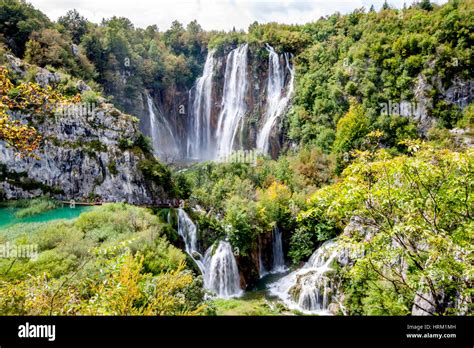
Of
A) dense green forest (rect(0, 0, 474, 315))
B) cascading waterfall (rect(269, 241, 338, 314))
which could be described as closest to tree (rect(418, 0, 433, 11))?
dense green forest (rect(0, 0, 474, 315))

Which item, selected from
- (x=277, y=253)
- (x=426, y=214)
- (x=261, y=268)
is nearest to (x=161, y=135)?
(x=277, y=253)

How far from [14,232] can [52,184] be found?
6.92 metres

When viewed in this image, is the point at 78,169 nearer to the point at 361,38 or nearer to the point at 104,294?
the point at 104,294

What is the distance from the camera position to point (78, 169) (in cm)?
1750

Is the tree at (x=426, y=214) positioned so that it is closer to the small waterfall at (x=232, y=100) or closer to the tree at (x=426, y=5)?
the small waterfall at (x=232, y=100)

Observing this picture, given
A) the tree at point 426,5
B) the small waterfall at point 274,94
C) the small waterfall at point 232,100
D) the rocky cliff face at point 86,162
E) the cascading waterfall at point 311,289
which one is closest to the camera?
the cascading waterfall at point 311,289

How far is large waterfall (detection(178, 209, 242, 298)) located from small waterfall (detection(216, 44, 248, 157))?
61.0 feet

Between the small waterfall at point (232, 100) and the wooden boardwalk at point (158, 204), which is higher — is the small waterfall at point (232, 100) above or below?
above

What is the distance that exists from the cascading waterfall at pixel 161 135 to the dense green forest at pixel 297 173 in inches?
112

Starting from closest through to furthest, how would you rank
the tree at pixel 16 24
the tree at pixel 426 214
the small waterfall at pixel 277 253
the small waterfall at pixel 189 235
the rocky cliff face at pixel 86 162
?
the tree at pixel 426 214
the small waterfall at pixel 189 235
the rocky cliff face at pixel 86 162
the small waterfall at pixel 277 253
the tree at pixel 16 24

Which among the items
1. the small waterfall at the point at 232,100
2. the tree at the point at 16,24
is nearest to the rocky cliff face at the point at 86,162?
the tree at the point at 16,24

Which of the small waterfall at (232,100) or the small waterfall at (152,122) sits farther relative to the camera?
the small waterfall at (232,100)

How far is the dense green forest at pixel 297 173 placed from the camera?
4.20 meters
